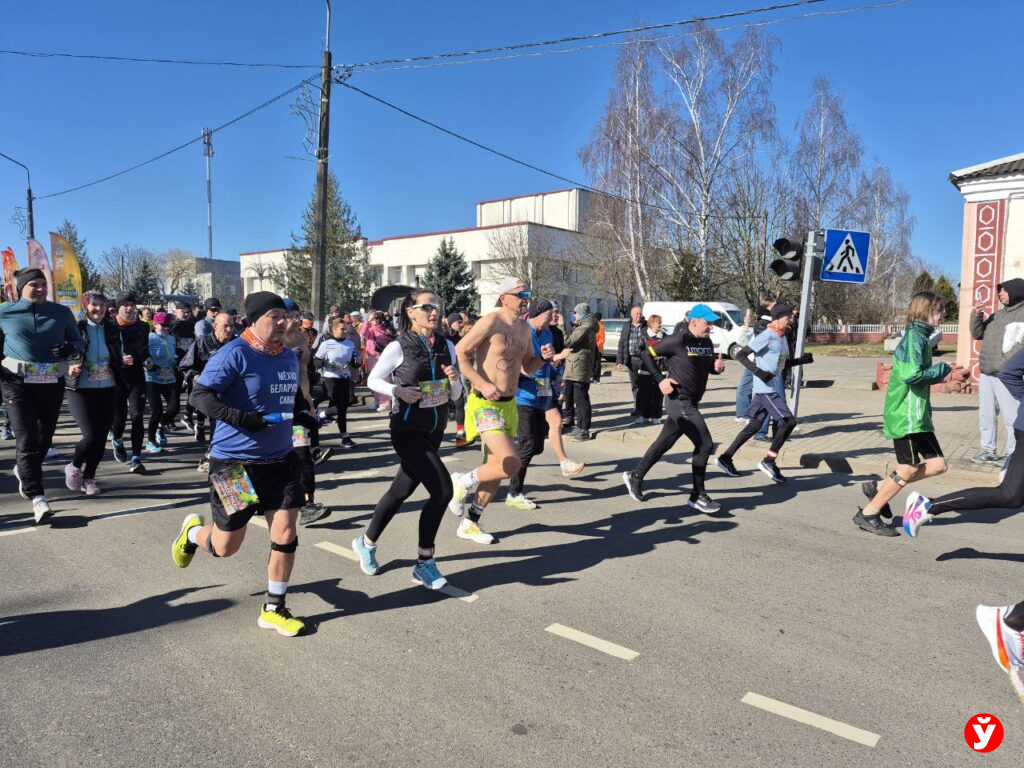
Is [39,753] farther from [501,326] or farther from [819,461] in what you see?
[819,461]

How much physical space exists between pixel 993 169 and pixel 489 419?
14.4 metres

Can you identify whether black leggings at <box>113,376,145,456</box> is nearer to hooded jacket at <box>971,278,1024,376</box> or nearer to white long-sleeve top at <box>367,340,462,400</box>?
white long-sleeve top at <box>367,340,462,400</box>

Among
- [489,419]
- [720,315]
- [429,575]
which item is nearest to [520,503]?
[489,419]

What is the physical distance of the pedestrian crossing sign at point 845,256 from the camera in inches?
378

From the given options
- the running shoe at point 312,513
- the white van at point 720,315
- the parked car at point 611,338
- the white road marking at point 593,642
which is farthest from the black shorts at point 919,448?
the parked car at point 611,338

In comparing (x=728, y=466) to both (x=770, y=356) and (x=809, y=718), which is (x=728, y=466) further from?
(x=809, y=718)

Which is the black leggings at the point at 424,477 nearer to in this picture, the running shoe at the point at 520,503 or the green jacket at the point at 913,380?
the running shoe at the point at 520,503

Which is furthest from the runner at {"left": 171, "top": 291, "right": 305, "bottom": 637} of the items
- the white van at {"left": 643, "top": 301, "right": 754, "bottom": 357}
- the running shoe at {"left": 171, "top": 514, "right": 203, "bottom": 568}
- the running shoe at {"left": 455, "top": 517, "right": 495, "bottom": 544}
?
the white van at {"left": 643, "top": 301, "right": 754, "bottom": 357}

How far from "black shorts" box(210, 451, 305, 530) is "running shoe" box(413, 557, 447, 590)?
3.34 ft

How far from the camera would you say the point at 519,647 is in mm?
3656

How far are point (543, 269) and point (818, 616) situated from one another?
4029cm

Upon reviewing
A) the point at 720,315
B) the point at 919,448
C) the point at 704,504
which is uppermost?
the point at 720,315

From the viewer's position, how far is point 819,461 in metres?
8.55

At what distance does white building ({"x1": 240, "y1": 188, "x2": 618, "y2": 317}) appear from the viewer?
4619 cm
